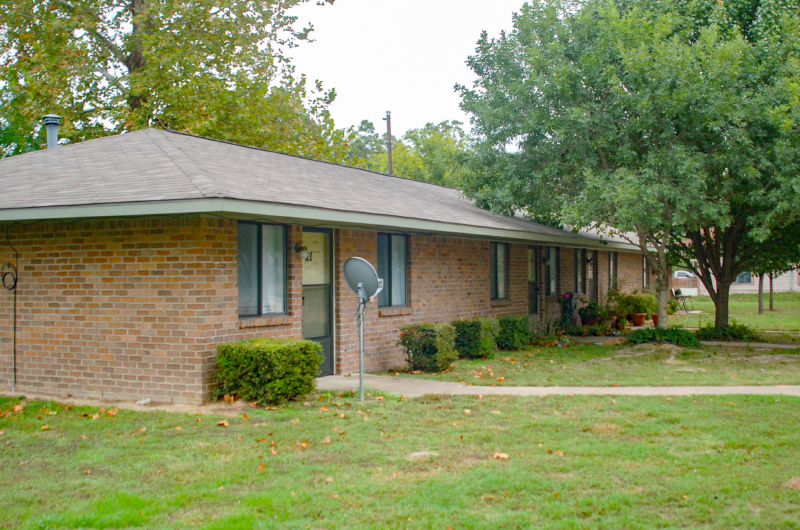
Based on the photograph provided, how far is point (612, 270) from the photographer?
1060 inches

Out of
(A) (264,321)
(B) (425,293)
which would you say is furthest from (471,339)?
(A) (264,321)

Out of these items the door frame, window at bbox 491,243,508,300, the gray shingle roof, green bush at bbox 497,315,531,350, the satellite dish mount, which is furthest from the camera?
window at bbox 491,243,508,300

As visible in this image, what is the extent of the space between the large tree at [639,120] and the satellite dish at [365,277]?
5.72 m

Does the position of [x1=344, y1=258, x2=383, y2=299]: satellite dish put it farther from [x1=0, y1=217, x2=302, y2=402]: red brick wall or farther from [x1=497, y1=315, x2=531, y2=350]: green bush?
[x1=497, y1=315, x2=531, y2=350]: green bush

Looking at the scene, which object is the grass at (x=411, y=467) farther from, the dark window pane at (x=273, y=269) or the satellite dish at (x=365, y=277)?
the dark window pane at (x=273, y=269)

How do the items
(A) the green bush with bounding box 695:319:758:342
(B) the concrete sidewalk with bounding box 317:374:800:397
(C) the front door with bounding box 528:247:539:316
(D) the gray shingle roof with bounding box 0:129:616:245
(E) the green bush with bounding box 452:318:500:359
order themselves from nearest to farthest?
1. (D) the gray shingle roof with bounding box 0:129:616:245
2. (B) the concrete sidewalk with bounding box 317:374:800:397
3. (E) the green bush with bounding box 452:318:500:359
4. (A) the green bush with bounding box 695:319:758:342
5. (C) the front door with bounding box 528:247:539:316

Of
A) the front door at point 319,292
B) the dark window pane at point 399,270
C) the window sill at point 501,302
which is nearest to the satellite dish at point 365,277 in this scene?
the front door at point 319,292

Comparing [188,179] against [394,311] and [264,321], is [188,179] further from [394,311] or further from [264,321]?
[394,311]

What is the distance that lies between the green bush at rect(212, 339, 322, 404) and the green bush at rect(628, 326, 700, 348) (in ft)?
32.6

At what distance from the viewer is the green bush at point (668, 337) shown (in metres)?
16.1

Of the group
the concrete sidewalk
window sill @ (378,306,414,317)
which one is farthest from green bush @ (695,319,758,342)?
window sill @ (378,306,414,317)

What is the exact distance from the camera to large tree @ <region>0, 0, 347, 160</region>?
22.9 m

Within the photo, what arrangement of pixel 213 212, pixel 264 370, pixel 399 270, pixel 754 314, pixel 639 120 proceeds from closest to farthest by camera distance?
pixel 213 212
pixel 264 370
pixel 399 270
pixel 639 120
pixel 754 314

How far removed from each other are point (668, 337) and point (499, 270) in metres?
4.11
